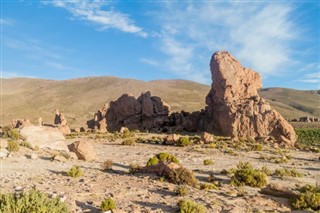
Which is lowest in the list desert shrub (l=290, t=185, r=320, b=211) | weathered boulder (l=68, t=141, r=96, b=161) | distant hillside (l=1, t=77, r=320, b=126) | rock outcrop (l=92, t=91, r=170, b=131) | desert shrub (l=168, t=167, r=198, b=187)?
desert shrub (l=290, t=185, r=320, b=211)

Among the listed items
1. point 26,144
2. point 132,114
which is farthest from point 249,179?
point 132,114

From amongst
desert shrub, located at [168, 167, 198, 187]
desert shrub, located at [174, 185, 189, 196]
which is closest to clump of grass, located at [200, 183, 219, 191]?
desert shrub, located at [168, 167, 198, 187]

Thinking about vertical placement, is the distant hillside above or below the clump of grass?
above

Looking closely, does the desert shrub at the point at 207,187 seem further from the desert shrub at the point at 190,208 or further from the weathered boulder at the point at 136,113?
the weathered boulder at the point at 136,113

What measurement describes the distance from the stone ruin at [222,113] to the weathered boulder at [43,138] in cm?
2319

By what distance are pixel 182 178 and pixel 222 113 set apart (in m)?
31.7

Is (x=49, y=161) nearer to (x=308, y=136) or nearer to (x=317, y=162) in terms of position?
(x=317, y=162)

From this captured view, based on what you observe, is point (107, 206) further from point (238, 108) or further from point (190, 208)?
point (238, 108)

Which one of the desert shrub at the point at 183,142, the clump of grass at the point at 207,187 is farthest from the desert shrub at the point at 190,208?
the desert shrub at the point at 183,142

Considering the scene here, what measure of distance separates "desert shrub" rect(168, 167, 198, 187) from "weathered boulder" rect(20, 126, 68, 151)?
1140cm

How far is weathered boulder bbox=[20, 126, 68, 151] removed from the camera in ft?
87.4

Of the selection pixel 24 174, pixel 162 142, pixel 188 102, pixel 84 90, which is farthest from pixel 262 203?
pixel 84 90

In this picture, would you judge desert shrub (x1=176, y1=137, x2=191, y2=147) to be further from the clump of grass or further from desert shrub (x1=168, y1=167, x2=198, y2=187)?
the clump of grass

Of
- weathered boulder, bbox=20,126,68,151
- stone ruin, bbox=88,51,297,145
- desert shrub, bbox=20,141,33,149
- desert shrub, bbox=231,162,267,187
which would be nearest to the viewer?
desert shrub, bbox=231,162,267,187
